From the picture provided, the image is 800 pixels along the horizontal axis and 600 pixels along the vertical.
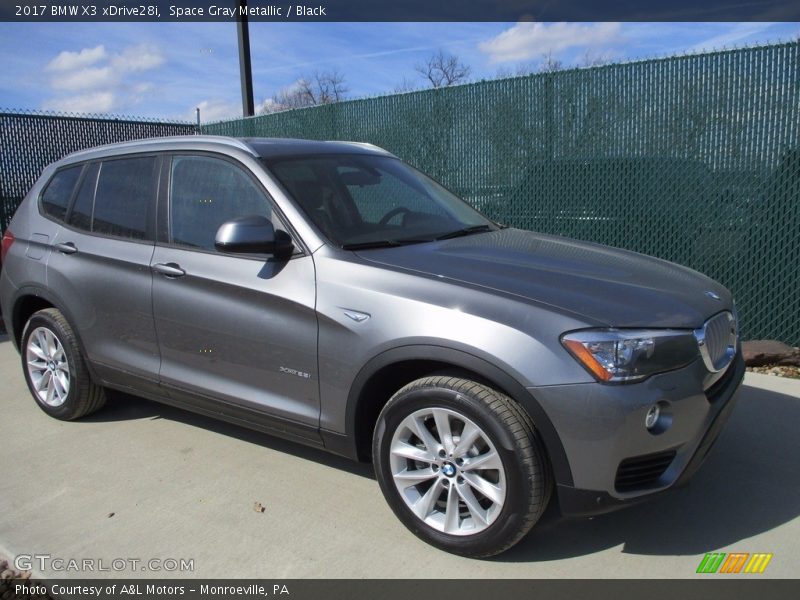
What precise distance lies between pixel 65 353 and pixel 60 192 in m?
1.10

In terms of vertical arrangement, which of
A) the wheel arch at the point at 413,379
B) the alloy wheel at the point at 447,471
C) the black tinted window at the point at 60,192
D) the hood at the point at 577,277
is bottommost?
the alloy wheel at the point at 447,471

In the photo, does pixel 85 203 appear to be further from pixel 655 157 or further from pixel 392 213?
pixel 655 157

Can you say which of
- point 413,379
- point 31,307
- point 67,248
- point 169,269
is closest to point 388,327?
point 413,379

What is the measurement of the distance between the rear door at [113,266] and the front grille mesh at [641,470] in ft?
8.35

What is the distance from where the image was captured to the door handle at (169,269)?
3.60 metres

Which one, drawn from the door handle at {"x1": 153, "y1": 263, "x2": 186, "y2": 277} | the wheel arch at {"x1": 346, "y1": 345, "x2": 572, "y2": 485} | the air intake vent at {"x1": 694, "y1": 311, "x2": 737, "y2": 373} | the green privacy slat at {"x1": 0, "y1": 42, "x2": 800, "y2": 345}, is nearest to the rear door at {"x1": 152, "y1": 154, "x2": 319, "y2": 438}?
the door handle at {"x1": 153, "y1": 263, "x2": 186, "y2": 277}

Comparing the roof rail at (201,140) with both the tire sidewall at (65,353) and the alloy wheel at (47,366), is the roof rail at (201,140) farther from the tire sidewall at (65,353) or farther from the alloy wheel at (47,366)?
the alloy wheel at (47,366)

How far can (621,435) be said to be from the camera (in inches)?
98.0

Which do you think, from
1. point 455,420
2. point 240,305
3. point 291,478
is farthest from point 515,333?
point 291,478

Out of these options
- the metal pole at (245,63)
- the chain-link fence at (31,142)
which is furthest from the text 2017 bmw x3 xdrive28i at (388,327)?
the metal pole at (245,63)

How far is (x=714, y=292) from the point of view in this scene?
3.31m

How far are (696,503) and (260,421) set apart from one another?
7.18 ft

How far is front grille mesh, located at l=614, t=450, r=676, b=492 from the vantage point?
101 inches

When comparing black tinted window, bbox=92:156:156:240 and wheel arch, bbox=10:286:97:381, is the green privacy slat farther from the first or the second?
wheel arch, bbox=10:286:97:381
